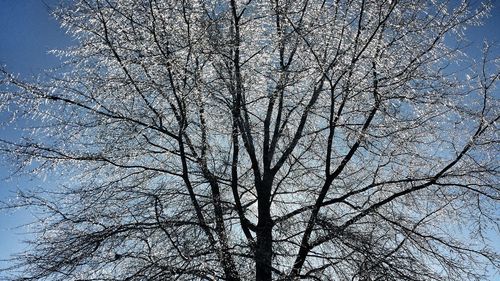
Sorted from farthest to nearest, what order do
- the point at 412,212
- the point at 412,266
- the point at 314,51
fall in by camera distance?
the point at 412,212, the point at 314,51, the point at 412,266

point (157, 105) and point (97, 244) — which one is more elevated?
point (157, 105)

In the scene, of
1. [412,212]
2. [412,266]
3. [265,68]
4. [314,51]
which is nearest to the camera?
[412,266]

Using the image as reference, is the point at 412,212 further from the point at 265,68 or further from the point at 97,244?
the point at 97,244

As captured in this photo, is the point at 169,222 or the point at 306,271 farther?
the point at 306,271

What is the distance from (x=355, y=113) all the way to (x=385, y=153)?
2.66 ft

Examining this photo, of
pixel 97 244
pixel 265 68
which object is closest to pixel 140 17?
pixel 265 68

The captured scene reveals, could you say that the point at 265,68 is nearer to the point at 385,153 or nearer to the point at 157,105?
the point at 157,105

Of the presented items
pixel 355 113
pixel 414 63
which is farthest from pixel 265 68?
pixel 414 63

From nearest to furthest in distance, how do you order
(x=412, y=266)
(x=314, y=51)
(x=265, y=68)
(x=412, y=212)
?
(x=412, y=266) < (x=314, y=51) < (x=265, y=68) < (x=412, y=212)

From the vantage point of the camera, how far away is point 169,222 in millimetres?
7555

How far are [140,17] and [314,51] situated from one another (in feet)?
8.24

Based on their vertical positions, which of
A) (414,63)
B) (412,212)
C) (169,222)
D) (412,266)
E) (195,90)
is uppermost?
(414,63)

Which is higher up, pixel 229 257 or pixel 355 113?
pixel 355 113

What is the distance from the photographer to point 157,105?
8383mm
